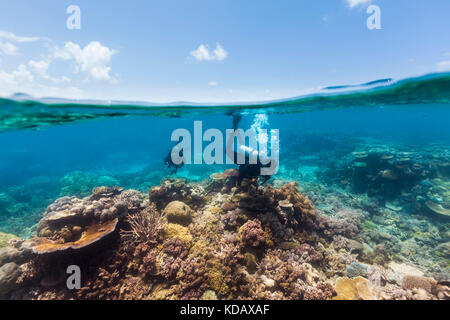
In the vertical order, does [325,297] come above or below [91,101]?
below

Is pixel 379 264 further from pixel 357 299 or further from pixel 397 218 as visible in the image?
pixel 397 218

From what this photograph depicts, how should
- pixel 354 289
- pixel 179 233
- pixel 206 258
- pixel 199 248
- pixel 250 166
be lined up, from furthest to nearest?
1. pixel 250 166
2. pixel 179 233
3. pixel 199 248
4. pixel 206 258
5. pixel 354 289

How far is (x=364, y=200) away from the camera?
1249cm

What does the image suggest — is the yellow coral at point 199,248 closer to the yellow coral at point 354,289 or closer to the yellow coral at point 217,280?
the yellow coral at point 217,280

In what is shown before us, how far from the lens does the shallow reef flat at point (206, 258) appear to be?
4445 millimetres

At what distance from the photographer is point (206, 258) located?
516cm

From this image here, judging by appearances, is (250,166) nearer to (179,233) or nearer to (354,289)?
(179,233)

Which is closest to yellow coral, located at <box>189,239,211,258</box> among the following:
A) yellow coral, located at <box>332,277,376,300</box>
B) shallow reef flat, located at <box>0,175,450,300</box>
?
shallow reef flat, located at <box>0,175,450,300</box>

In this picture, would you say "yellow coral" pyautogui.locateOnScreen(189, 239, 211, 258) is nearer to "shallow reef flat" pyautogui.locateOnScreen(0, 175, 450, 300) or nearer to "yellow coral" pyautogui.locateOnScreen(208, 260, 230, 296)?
"shallow reef flat" pyautogui.locateOnScreen(0, 175, 450, 300)

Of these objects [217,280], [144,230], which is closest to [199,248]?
[217,280]

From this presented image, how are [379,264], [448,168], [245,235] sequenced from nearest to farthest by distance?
[245,235] → [379,264] → [448,168]

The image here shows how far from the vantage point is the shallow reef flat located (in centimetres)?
445

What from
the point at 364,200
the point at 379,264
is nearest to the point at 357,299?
the point at 379,264

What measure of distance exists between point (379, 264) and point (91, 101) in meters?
15.1
